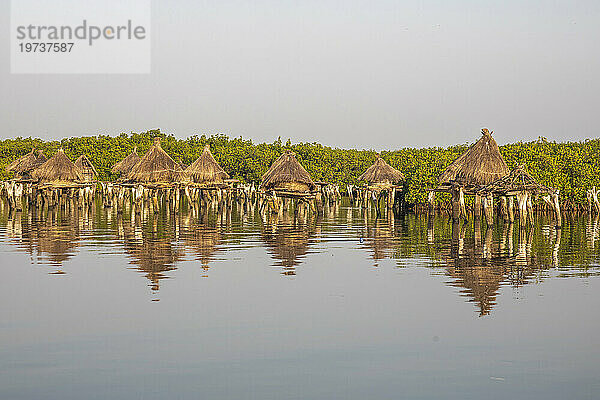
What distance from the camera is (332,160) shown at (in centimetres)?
10338

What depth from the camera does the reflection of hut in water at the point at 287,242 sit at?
22.5 m

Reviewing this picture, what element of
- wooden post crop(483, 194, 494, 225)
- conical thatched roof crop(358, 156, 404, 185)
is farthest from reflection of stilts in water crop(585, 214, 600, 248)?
conical thatched roof crop(358, 156, 404, 185)

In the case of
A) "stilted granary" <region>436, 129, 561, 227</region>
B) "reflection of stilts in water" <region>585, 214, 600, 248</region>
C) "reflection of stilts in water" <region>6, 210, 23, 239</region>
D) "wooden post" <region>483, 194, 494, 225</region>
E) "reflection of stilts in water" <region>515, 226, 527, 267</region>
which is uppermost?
"stilted granary" <region>436, 129, 561, 227</region>

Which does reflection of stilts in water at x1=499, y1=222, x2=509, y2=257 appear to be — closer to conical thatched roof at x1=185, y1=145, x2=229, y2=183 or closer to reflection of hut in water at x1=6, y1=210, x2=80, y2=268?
reflection of hut in water at x1=6, y1=210, x2=80, y2=268

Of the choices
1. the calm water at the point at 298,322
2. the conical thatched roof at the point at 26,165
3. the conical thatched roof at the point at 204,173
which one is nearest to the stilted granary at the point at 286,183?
the conical thatched roof at the point at 204,173

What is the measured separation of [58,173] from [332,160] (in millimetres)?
53559

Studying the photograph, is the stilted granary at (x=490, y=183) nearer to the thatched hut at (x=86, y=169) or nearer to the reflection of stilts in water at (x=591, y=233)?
the reflection of stilts in water at (x=591, y=233)

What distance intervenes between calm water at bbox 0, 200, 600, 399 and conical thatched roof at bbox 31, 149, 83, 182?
28.7 m

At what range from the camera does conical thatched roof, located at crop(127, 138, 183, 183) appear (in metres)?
56.8

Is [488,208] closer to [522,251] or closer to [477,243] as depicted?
[477,243]

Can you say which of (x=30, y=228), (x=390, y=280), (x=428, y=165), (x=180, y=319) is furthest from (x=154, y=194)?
(x=180, y=319)

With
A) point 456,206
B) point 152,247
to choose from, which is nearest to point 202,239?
point 152,247

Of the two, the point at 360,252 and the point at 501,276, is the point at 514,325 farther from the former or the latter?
the point at 360,252

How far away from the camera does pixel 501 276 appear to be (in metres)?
18.8
